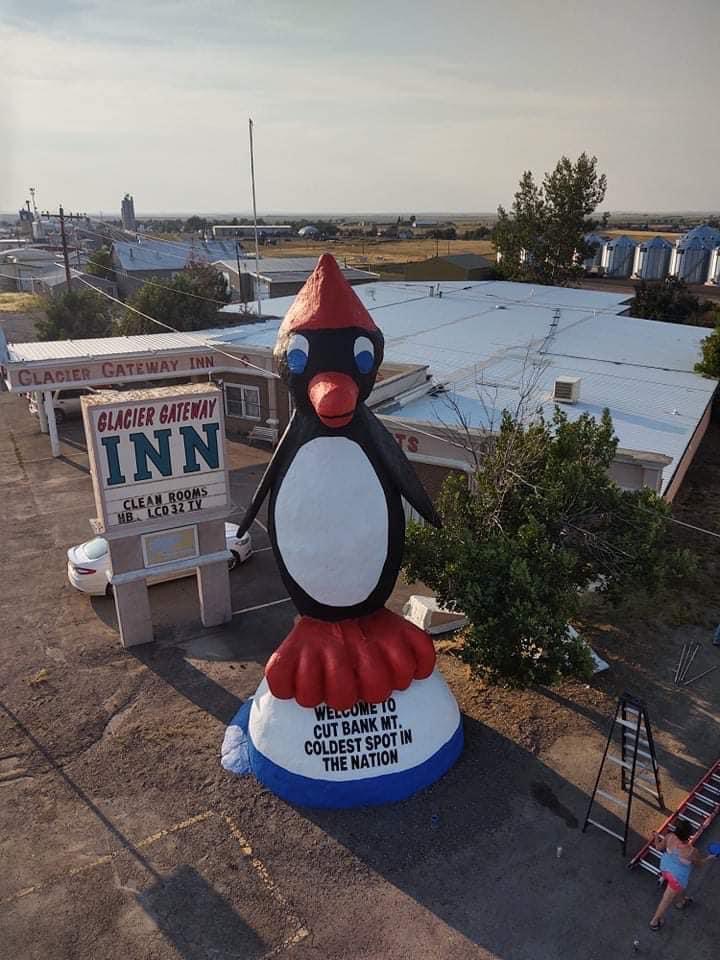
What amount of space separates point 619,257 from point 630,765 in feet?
→ 295

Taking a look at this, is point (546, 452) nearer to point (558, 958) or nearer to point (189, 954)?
point (558, 958)

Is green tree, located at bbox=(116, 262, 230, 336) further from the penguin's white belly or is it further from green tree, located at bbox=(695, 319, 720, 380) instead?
the penguin's white belly

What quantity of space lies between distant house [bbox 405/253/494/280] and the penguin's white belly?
161 feet

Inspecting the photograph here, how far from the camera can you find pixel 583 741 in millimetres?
11672

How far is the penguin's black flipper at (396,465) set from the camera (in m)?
9.68

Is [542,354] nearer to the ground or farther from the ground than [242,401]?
farther from the ground

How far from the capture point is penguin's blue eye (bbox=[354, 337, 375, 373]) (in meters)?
9.21

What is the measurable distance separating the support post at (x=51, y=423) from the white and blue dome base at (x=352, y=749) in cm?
1838

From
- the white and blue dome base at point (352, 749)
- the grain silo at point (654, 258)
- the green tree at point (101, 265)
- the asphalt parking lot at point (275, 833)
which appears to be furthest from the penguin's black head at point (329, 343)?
the grain silo at point (654, 258)

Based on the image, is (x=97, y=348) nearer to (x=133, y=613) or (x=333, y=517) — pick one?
(x=133, y=613)

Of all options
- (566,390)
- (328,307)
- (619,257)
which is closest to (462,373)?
(566,390)

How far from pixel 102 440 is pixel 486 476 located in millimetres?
7209

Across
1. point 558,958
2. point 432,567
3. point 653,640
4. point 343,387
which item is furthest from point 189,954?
point 653,640

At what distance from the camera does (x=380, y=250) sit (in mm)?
127312
